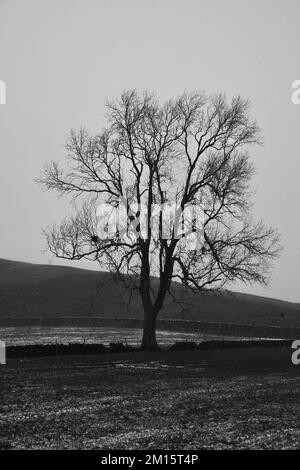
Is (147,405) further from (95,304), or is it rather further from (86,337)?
(95,304)

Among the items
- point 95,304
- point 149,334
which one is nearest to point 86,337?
point 149,334

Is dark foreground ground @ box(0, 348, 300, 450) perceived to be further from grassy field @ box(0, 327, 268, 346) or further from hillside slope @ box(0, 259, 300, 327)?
hillside slope @ box(0, 259, 300, 327)

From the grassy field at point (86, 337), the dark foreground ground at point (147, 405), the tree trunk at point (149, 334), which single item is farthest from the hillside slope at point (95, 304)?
the dark foreground ground at point (147, 405)

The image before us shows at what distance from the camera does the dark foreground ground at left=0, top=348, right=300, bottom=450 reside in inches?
560

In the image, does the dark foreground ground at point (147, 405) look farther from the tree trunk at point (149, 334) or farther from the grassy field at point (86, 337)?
the grassy field at point (86, 337)

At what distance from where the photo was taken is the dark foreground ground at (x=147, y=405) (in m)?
14.2

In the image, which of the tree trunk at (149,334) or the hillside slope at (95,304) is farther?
the hillside slope at (95,304)

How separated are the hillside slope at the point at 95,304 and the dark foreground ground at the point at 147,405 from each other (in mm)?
67541

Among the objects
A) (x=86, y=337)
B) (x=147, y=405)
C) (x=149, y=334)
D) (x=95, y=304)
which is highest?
(x=95, y=304)

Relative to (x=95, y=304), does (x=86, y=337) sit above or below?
below

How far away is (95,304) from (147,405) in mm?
104646

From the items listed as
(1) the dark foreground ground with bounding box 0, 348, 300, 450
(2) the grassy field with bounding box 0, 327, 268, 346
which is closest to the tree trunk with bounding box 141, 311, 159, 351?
(2) the grassy field with bounding box 0, 327, 268, 346

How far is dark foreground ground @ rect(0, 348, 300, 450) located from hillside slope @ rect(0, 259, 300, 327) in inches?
2659

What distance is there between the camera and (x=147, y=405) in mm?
19406
